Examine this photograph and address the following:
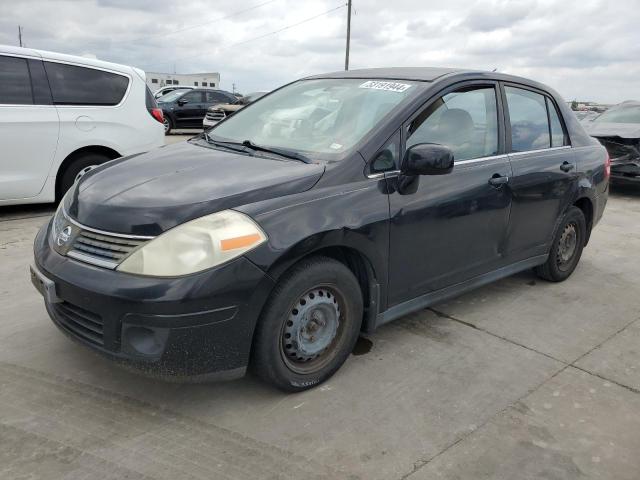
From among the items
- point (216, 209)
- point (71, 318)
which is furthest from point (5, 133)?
point (216, 209)

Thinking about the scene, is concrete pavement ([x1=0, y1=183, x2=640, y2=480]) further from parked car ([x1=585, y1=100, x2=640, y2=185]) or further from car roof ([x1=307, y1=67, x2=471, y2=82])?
parked car ([x1=585, y1=100, x2=640, y2=185])

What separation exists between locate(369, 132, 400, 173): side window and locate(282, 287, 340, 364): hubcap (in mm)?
709

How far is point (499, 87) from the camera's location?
3.80 meters

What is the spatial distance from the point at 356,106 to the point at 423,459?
6.54ft

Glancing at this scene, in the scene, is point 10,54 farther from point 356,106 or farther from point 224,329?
point 224,329

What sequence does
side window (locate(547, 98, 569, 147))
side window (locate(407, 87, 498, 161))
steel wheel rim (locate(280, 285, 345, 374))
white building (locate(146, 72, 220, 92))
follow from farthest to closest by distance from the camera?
white building (locate(146, 72, 220, 92)), side window (locate(547, 98, 569, 147)), side window (locate(407, 87, 498, 161)), steel wheel rim (locate(280, 285, 345, 374))

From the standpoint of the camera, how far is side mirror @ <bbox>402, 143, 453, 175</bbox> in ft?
9.38

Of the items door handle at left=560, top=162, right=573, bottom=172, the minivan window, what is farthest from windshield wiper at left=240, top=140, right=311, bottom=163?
the minivan window

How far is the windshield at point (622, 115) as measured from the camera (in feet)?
32.5

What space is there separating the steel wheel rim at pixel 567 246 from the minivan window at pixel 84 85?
16.3 feet

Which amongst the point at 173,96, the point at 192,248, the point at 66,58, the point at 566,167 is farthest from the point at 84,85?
the point at 173,96

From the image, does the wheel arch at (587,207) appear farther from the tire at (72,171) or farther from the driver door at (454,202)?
the tire at (72,171)

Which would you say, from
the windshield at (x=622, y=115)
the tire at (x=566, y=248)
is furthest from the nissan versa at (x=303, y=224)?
the windshield at (x=622, y=115)

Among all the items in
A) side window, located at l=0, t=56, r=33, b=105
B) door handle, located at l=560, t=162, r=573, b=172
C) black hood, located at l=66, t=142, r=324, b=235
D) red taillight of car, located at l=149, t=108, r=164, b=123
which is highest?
side window, located at l=0, t=56, r=33, b=105
